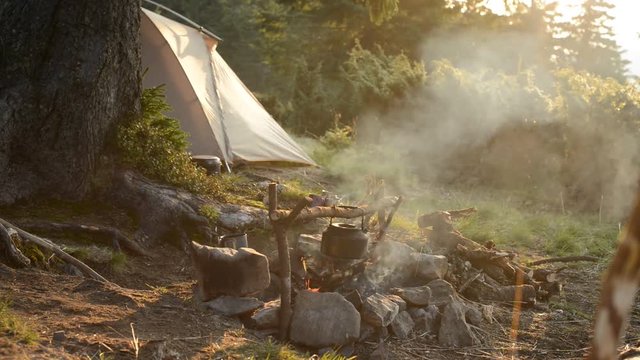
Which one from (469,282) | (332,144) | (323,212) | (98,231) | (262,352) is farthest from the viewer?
(332,144)

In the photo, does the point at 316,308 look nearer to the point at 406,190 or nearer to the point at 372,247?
the point at 372,247

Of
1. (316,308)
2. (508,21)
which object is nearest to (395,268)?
(316,308)

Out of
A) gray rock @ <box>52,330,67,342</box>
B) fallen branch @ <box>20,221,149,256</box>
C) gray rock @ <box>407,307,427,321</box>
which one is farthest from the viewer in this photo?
fallen branch @ <box>20,221,149,256</box>

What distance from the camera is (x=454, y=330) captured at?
471 centimetres

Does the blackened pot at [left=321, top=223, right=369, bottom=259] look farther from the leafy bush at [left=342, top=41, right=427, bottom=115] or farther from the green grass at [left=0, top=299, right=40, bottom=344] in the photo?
the leafy bush at [left=342, top=41, right=427, bottom=115]

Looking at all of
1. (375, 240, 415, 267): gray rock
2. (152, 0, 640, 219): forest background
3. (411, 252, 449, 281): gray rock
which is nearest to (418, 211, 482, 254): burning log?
(411, 252, 449, 281): gray rock

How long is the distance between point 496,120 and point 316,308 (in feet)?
26.0

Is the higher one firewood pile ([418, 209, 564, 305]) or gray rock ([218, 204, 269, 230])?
gray rock ([218, 204, 269, 230])

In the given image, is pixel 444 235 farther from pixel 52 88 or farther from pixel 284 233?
pixel 52 88

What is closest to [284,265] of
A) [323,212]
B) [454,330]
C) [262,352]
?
[323,212]

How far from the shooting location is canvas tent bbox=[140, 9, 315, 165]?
845 cm

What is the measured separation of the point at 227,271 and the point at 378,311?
1.10 m

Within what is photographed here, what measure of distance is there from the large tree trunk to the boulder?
1.73m

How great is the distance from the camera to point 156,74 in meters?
8.55
